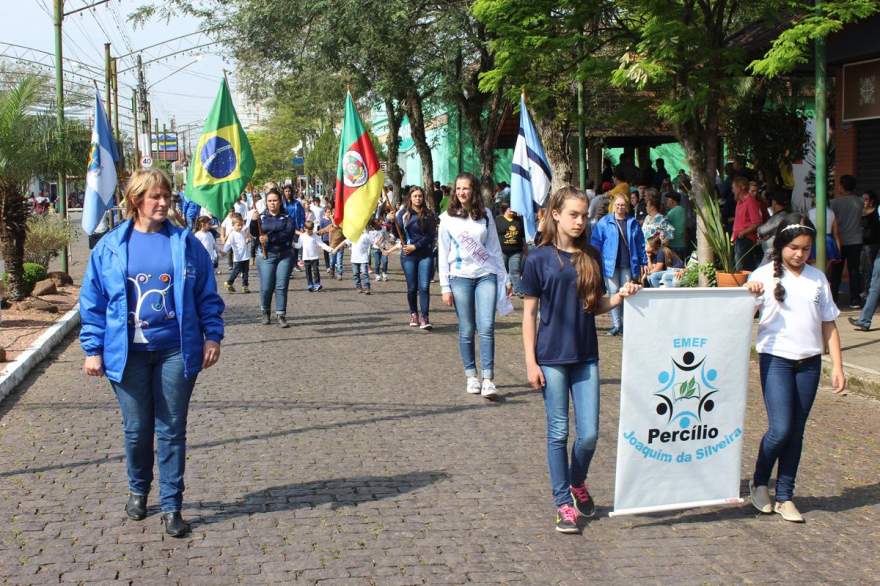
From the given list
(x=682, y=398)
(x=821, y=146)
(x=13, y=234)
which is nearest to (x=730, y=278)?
(x=821, y=146)

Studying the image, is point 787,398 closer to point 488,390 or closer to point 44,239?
point 488,390

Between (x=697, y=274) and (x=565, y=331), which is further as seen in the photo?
(x=697, y=274)

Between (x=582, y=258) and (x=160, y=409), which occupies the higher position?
(x=582, y=258)

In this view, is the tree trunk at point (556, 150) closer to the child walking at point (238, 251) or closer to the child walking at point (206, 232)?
the child walking at point (238, 251)

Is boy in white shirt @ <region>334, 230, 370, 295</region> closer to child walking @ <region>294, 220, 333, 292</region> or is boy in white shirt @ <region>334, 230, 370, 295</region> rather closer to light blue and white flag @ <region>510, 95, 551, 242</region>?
child walking @ <region>294, 220, 333, 292</region>

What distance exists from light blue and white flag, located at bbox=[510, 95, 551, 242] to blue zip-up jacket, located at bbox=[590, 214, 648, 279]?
836 mm

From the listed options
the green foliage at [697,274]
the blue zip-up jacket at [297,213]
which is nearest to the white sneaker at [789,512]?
the green foliage at [697,274]

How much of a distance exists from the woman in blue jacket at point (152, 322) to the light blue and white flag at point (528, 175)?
7.90 m

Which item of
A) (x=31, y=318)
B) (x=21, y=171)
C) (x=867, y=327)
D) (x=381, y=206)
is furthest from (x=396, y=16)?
(x=867, y=327)

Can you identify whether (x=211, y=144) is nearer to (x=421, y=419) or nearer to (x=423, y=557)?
(x=421, y=419)

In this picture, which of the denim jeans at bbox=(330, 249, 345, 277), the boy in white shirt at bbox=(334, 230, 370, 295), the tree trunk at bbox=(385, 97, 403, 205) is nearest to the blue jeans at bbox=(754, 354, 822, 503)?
the boy in white shirt at bbox=(334, 230, 370, 295)

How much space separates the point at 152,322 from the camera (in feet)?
18.4

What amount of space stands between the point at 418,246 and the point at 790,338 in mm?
8346

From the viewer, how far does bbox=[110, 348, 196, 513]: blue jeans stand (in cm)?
564
